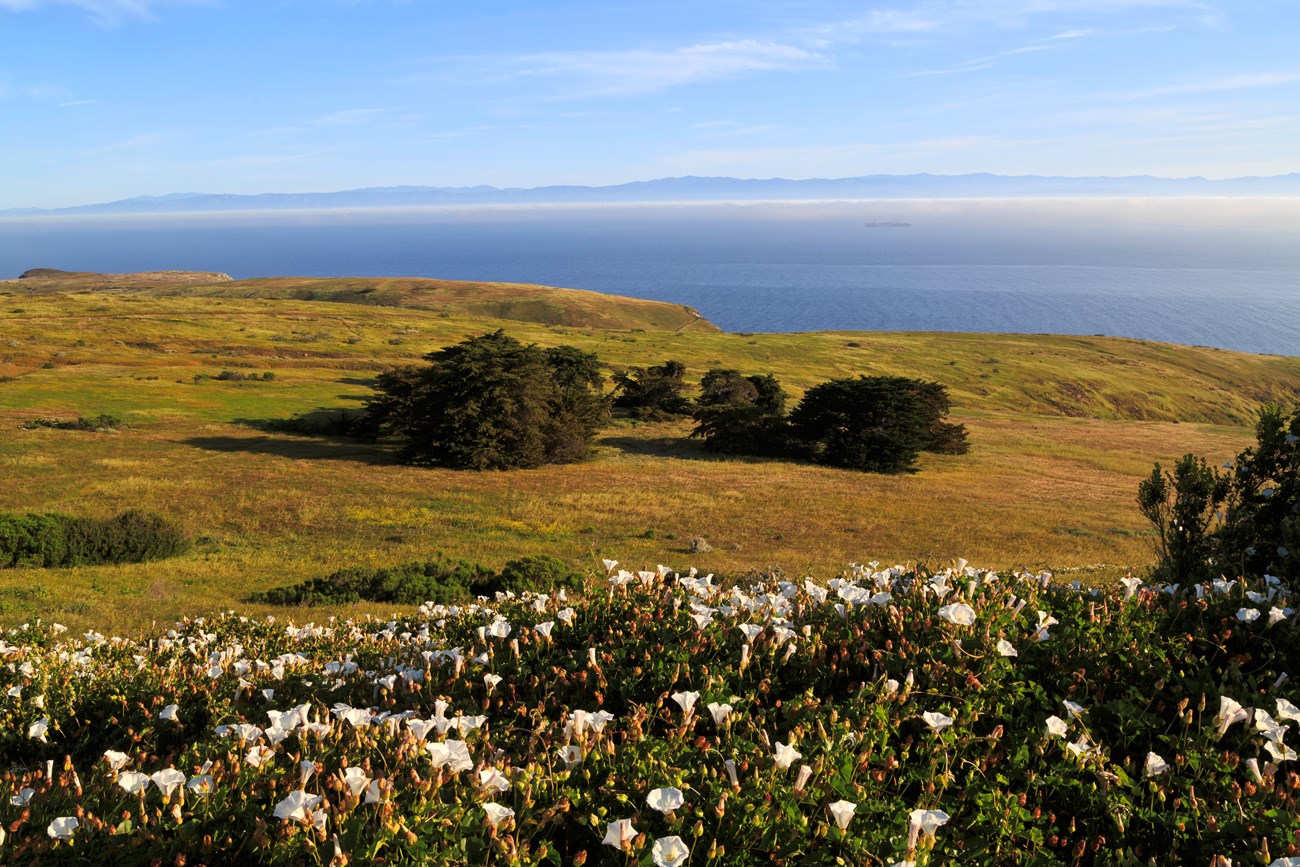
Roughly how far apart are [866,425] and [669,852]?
4570 cm

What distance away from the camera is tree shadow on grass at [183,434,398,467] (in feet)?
135

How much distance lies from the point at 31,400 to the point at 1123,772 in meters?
62.2

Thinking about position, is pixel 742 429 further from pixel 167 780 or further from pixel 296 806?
pixel 296 806

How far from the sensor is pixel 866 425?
46719 millimetres

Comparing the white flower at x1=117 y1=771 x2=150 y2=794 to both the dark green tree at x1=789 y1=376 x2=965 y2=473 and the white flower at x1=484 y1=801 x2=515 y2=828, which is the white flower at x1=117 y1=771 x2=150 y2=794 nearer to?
the white flower at x1=484 y1=801 x2=515 y2=828

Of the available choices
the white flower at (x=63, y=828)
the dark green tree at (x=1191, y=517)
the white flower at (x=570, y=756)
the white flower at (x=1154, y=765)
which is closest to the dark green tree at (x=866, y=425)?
the dark green tree at (x=1191, y=517)

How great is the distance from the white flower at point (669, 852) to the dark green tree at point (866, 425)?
4419cm

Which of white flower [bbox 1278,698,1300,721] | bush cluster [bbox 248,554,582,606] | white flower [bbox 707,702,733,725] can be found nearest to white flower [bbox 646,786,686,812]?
white flower [bbox 707,702,733,725]

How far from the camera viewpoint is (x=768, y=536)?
28641 millimetres

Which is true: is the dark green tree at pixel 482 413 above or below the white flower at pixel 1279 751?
below

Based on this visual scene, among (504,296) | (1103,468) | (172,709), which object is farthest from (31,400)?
(504,296)

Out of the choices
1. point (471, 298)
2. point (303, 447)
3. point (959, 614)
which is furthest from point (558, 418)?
point (471, 298)

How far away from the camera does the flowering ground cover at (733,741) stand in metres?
3.28

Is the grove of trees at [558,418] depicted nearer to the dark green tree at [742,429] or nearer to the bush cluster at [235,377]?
the dark green tree at [742,429]
